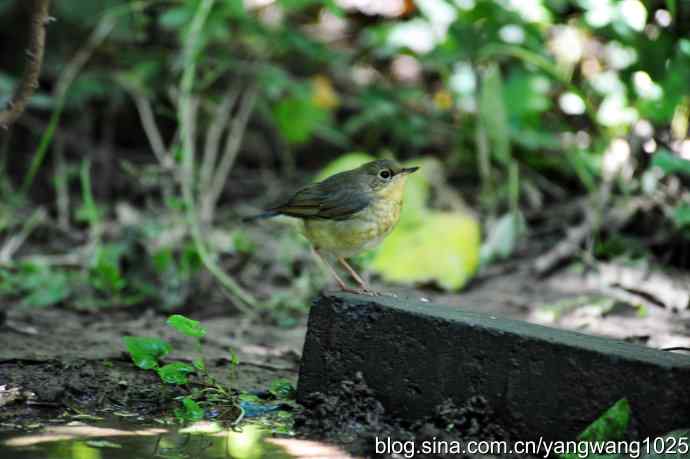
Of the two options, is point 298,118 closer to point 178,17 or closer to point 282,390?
point 178,17

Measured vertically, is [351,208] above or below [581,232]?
above

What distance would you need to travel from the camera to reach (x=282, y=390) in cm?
385

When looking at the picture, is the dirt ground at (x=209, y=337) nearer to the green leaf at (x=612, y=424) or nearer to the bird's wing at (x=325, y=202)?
the bird's wing at (x=325, y=202)

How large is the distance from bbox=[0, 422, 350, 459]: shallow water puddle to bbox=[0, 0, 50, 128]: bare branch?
1468 millimetres

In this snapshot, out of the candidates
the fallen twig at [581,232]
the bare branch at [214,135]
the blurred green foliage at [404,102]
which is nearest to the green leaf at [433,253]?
the blurred green foliage at [404,102]

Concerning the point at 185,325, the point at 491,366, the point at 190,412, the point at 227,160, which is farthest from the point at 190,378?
the point at 227,160

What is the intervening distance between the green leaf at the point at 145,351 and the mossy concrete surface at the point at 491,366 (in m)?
0.67

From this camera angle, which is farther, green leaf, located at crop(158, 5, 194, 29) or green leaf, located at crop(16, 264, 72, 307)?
green leaf, located at crop(158, 5, 194, 29)

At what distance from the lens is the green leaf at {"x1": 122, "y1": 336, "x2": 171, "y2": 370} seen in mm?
3789

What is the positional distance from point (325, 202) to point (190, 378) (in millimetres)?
1053

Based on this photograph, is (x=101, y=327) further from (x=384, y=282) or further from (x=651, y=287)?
(x=651, y=287)

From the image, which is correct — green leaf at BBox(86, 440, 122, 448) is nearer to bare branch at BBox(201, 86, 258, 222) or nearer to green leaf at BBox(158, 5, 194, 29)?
bare branch at BBox(201, 86, 258, 222)

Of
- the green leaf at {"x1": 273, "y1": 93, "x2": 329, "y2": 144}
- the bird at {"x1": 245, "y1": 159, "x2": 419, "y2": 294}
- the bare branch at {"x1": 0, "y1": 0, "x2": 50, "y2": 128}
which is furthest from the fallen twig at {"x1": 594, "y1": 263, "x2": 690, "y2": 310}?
the bare branch at {"x1": 0, "y1": 0, "x2": 50, "y2": 128}

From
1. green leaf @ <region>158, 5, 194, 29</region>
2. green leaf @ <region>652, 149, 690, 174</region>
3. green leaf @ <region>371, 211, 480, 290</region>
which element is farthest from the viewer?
green leaf @ <region>158, 5, 194, 29</region>
